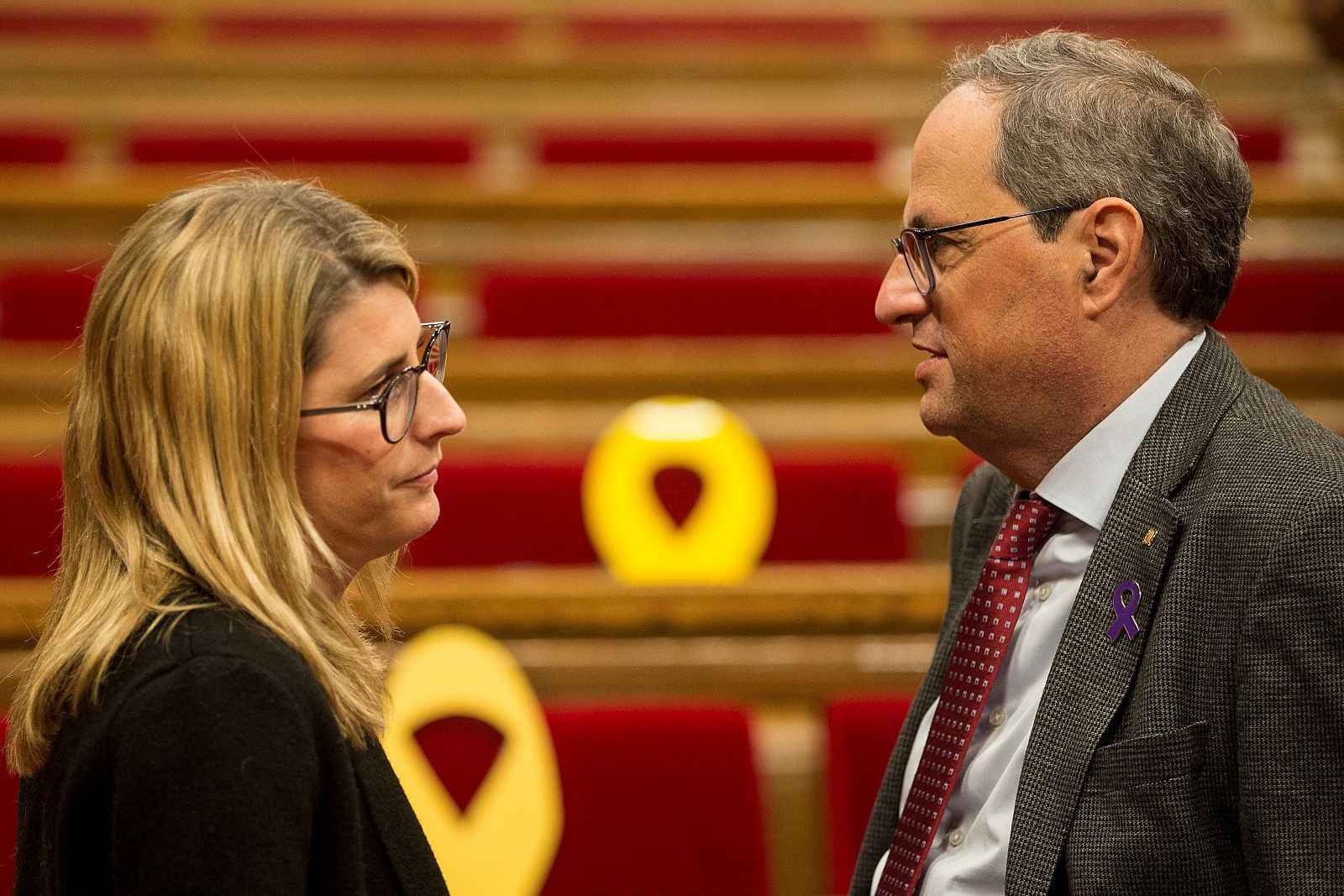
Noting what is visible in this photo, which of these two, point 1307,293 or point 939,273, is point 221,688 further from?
point 1307,293

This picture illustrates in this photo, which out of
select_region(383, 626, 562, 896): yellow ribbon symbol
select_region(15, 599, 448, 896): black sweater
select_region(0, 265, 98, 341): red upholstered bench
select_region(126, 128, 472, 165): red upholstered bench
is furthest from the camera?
select_region(126, 128, 472, 165): red upholstered bench

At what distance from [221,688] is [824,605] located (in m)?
0.54

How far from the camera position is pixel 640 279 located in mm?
1230

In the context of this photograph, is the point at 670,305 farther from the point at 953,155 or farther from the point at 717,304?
the point at 953,155

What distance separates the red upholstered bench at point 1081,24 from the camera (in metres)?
1.64

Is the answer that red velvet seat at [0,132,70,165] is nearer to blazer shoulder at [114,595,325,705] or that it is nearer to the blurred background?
the blurred background

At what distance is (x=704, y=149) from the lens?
153 centimetres

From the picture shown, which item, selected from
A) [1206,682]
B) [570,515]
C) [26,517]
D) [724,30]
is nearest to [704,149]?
[724,30]

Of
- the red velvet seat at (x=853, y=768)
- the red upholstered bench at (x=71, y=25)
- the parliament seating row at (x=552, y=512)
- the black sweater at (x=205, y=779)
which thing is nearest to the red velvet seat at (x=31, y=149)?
the red upholstered bench at (x=71, y=25)

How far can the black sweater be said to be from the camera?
34 centimetres

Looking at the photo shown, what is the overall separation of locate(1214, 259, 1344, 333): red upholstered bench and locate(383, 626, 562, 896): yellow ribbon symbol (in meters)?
Answer: 0.82

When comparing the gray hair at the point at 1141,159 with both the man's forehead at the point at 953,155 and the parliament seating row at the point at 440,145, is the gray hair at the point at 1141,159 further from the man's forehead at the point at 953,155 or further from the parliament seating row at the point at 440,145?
the parliament seating row at the point at 440,145

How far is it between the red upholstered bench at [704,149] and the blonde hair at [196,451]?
1.13m

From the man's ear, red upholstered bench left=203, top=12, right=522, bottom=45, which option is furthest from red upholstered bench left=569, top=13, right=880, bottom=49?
the man's ear
